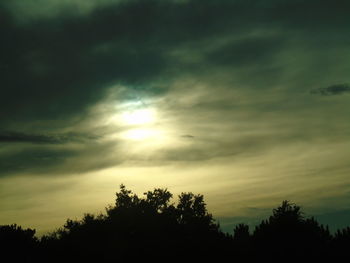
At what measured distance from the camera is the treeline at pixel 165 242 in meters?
62.1

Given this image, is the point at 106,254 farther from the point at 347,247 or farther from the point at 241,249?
the point at 347,247

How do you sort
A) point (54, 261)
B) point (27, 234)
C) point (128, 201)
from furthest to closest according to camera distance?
point (128, 201) < point (27, 234) < point (54, 261)

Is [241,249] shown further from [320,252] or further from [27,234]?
[27,234]

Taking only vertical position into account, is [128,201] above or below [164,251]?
above

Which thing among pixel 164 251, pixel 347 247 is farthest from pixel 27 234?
pixel 347 247

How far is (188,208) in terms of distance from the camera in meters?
100

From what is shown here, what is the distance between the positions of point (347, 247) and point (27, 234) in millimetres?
47906

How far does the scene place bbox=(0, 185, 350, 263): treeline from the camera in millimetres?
62125

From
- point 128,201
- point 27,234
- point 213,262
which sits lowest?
point 213,262

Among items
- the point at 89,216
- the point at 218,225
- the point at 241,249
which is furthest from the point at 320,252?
the point at 89,216

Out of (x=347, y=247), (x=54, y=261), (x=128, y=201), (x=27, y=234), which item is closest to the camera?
(x=54, y=261)

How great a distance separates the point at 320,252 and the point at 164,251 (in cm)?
2187

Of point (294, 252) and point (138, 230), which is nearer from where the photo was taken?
point (294, 252)

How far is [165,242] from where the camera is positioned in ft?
215
